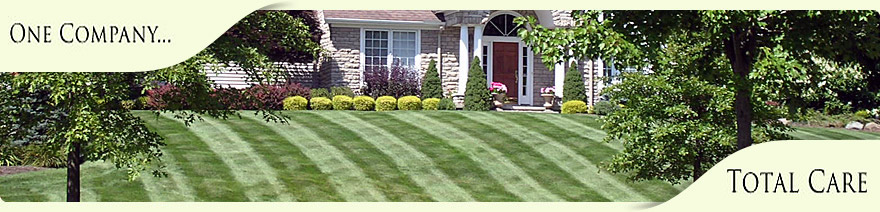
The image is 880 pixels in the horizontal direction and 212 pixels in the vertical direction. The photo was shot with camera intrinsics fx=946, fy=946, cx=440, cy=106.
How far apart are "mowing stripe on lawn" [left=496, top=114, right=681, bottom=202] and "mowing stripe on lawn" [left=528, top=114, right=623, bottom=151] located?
136 millimetres

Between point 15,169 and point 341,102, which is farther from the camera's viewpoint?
point 341,102

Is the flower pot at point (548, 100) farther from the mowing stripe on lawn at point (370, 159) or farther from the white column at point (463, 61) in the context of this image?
the mowing stripe on lawn at point (370, 159)

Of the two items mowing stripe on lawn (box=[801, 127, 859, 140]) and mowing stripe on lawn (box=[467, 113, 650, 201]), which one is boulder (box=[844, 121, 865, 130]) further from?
mowing stripe on lawn (box=[467, 113, 650, 201])

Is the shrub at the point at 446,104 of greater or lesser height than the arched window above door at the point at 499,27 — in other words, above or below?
below

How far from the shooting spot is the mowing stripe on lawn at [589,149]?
15015 millimetres

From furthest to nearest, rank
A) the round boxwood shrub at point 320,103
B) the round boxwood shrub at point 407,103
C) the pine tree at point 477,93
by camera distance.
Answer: the pine tree at point 477,93, the round boxwood shrub at point 407,103, the round boxwood shrub at point 320,103

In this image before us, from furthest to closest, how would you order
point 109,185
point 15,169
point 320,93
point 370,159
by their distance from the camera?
1. point 320,93
2. point 370,159
3. point 15,169
4. point 109,185

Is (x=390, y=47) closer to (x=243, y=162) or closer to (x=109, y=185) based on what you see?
(x=243, y=162)

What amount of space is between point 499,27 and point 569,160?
9116mm

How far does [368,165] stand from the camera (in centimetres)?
1550

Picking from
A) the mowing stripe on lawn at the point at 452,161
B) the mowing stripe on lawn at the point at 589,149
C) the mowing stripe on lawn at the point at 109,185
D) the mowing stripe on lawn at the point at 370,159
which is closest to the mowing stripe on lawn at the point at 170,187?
the mowing stripe on lawn at the point at 109,185

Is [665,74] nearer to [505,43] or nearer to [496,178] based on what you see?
[496,178]

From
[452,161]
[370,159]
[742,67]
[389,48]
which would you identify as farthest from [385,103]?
[742,67]

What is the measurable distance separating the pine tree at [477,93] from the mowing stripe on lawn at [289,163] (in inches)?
232
